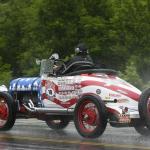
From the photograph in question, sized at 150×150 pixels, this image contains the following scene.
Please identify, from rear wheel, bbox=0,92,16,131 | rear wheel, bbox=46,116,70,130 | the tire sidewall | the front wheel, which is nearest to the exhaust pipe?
rear wheel, bbox=0,92,16,131

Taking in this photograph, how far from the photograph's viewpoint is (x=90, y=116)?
1045 centimetres

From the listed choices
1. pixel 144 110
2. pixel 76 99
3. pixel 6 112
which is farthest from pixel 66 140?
pixel 6 112

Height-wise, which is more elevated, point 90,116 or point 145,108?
point 145,108

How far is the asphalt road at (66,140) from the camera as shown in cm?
926

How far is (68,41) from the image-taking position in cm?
3609

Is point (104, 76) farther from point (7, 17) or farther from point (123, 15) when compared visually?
point (7, 17)

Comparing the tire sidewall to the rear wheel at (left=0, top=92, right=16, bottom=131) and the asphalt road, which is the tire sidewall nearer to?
the asphalt road

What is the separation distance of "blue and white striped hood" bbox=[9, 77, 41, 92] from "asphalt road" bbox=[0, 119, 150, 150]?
879 millimetres

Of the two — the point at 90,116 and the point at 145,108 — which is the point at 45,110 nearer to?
the point at 90,116

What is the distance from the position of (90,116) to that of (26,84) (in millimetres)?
2583

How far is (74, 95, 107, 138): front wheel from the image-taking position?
10.2m

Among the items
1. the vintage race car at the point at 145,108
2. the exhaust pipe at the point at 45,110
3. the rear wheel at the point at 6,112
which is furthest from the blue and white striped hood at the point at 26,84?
the vintage race car at the point at 145,108

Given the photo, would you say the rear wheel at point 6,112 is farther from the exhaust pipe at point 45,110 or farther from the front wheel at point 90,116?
the front wheel at point 90,116

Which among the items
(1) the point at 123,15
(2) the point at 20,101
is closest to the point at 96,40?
(1) the point at 123,15
